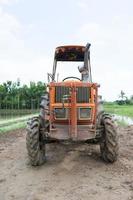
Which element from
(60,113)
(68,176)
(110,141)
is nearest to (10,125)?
(60,113)

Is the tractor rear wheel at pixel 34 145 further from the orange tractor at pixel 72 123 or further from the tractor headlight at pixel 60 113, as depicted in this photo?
the tractor headlight at pixel 60 113

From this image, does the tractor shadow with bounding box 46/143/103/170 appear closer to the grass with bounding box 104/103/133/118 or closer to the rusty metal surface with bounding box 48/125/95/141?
the rusty metal surface with bounding box 48/125/95/141

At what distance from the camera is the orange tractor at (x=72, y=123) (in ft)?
32.0

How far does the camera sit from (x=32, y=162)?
9938 mm

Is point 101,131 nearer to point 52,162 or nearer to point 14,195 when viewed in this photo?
point 52,162

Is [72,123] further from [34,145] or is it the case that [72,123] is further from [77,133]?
[34,145]

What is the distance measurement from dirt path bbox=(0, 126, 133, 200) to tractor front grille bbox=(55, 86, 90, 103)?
1.42 meters

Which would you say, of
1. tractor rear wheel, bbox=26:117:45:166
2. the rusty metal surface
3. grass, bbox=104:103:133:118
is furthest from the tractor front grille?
grass, bbox=104:103:133:118

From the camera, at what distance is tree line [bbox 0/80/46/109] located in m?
55.1

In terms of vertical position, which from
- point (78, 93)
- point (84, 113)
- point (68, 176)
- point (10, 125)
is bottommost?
point (68, 176)

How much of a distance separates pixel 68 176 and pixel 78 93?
79.2 inches

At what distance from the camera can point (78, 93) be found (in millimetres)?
10039

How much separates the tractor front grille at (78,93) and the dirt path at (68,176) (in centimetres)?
142

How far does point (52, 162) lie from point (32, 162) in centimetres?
64
